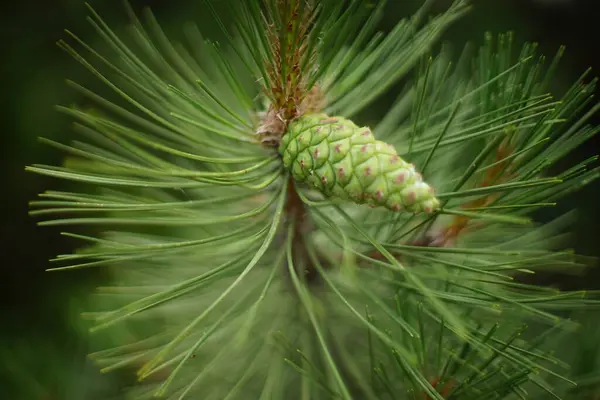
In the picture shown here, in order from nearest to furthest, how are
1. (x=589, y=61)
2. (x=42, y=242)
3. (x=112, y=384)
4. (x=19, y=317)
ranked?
(x=112, y=384) → (x=19, y=317) → (x=42, y=242) → (x=589, y=61)

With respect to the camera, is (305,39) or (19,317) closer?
(305,39)

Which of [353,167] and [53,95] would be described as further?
[53,95]

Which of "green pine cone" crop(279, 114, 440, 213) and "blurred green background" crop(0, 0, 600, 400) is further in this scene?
"blurred green background" crop(0, 0, 600, 400)

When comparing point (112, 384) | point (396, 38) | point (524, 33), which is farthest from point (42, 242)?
point (524, 33)

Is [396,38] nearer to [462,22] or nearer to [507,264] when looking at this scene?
[507,264]

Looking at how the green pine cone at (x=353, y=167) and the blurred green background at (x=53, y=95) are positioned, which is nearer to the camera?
the green pine cone at (x=353, y=167)
